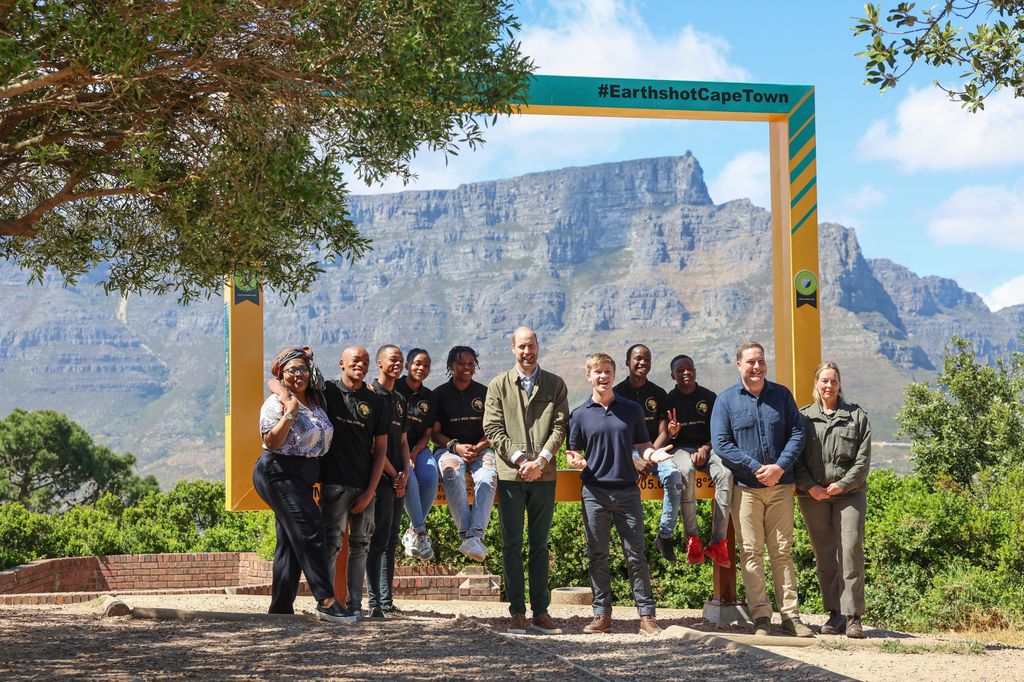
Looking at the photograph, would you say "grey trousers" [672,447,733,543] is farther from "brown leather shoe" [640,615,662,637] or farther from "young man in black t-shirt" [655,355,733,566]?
"brown leather shoe" [640,615,662,637]

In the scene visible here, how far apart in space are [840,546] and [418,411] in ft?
10.7

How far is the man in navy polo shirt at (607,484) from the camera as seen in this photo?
8.29m

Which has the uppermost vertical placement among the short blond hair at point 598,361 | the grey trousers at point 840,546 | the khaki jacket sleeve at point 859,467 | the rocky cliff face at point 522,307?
the rocky cliff face at point 522,307

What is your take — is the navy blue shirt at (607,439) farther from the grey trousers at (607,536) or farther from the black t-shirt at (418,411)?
the black t-shirt at (418,411)

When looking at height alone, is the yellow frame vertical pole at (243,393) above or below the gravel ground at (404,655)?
above

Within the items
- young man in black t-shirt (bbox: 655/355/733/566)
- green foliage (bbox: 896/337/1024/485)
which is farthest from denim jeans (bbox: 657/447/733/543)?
green foliage (bbox: 896/337/1024/485)

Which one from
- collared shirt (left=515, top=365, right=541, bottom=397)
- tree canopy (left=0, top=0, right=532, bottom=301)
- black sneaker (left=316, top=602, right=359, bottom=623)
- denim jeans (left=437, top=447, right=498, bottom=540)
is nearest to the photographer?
tree canopy (left=0, top=0, right=532, bottom=301)

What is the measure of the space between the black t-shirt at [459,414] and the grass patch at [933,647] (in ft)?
10.6

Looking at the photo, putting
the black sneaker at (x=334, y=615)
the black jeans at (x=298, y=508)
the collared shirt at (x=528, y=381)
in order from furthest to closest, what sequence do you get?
the collared shirt at (x=528, y=381), the black sneaker at (x=334, y=615), the black jeans at (x=298, y=508)

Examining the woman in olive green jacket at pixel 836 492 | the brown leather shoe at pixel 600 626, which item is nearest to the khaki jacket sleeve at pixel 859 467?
the woman in olive green jacket at pixel 836 492

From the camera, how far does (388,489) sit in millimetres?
8188

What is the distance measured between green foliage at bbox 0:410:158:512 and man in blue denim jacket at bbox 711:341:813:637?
29756 millimetres

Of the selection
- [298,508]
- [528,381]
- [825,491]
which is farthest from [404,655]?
[825,491]

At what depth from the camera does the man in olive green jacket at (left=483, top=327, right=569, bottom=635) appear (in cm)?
820
